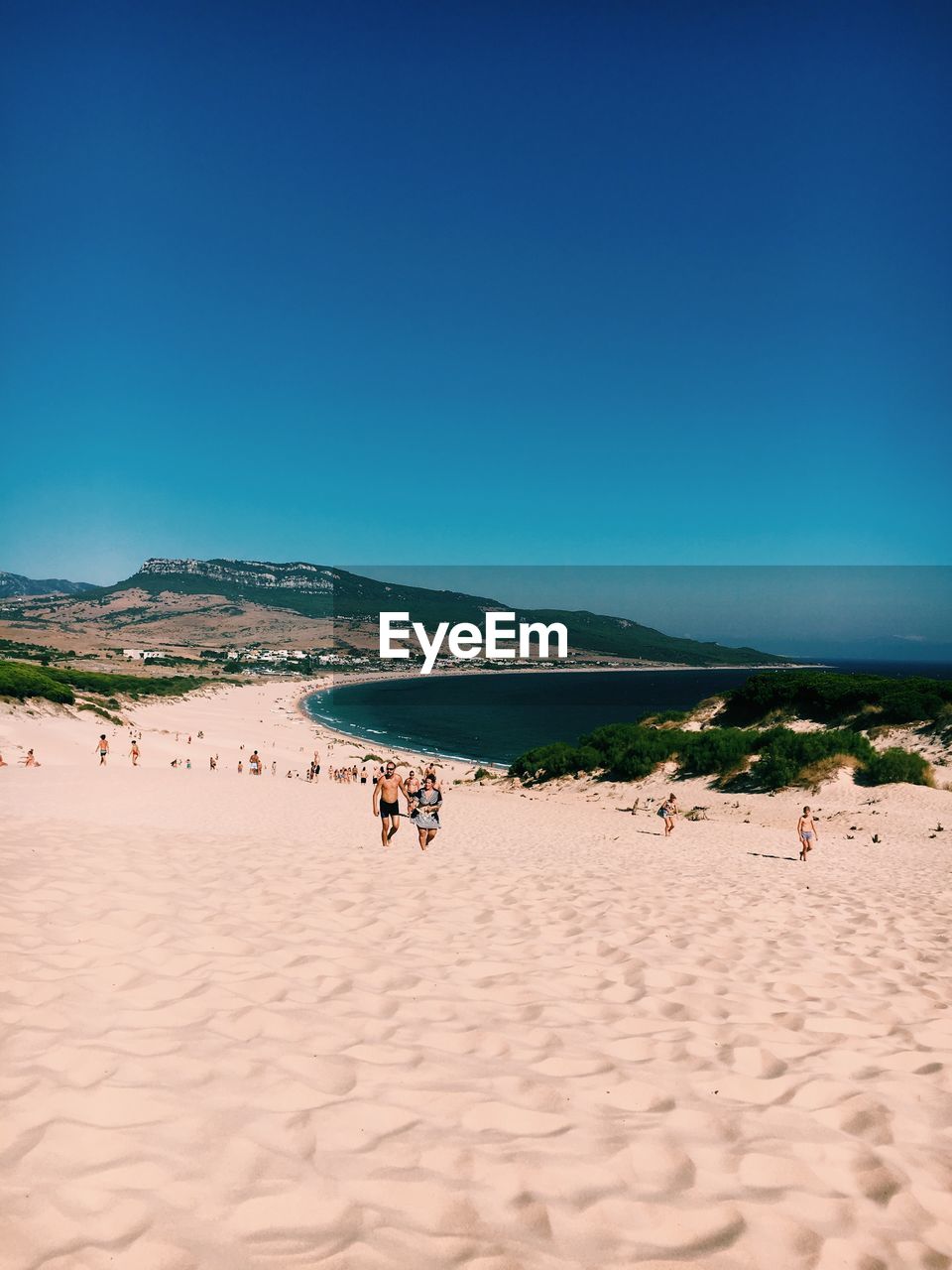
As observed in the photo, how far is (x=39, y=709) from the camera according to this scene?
4481cm

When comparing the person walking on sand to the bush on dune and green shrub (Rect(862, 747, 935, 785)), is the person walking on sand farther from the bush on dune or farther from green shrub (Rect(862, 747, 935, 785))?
the bush on dune

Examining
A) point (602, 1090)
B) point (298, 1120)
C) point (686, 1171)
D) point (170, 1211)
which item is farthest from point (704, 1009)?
point (170, 1211)

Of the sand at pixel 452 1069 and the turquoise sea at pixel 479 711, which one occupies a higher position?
the sand at pixel 452 1069

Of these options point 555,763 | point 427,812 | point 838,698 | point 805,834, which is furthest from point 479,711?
point 427,812

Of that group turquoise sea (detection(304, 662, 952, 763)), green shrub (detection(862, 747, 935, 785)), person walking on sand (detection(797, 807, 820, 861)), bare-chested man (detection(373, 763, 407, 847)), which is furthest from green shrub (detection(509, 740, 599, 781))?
bare-chested man (detection(373, 763, 407, 847))

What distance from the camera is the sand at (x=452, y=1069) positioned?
2.81 meters

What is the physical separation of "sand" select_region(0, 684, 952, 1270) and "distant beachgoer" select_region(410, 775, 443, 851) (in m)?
2.48

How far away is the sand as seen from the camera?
281cm

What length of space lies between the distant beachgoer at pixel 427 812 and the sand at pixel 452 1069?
2479 mm

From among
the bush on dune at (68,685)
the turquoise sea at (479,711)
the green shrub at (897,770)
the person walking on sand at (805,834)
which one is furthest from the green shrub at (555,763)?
the bush on dune at (68,685)

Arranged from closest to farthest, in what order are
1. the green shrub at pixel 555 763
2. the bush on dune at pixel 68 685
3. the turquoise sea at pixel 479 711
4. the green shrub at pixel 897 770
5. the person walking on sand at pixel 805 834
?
the person walking on sand at pixel 805 834 → the green shrub at pixel 897 770 → the green shrub at pixel 555 763 → the bush on dune at pixel 68 685 → the turquoise sea at pixel 479 711

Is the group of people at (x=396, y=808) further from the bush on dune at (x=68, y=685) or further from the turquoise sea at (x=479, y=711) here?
the bush on dune at (x=68, y=685)

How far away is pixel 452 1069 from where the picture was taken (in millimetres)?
4094

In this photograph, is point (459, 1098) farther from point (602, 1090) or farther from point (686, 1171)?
point (686, 1171)
